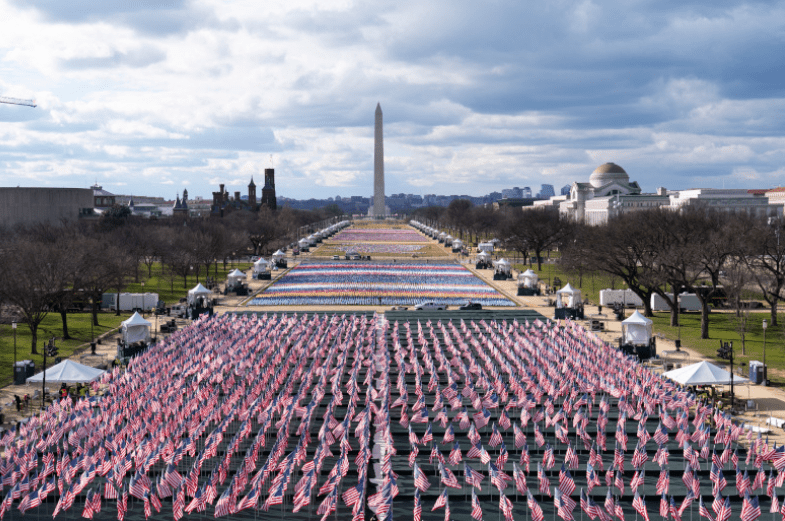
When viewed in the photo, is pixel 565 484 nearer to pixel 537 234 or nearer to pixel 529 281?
pixel 529 281

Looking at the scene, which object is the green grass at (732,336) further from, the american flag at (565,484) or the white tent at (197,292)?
the white tent at (197,292)

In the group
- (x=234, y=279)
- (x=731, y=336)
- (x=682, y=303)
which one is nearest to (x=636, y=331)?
(x=731, y=336)

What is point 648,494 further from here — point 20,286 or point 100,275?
point 100,275

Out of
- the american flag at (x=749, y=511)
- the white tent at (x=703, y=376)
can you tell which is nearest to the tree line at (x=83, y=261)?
the white tent at (x=703, y=376)

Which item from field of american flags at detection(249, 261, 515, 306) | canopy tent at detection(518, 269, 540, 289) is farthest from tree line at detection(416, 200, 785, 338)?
field of american flags at detection(249, 261, 515, 306)

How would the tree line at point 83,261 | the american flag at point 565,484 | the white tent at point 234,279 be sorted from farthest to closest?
the white tent at point 234,279
the tree line at point 83,261
the american flag at point 565,484
